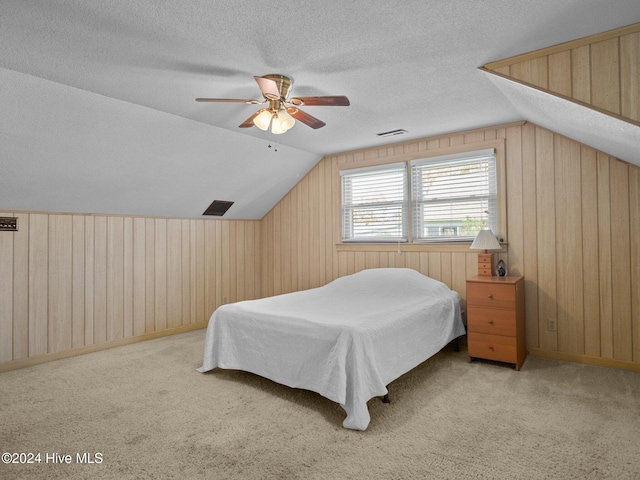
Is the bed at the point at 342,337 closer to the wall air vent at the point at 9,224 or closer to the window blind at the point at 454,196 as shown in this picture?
the window blind at the point at 454,196

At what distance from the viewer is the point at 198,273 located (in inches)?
194

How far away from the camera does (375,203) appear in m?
4.67

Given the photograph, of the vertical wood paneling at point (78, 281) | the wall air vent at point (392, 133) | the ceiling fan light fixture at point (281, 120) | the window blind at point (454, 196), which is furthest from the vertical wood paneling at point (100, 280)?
the window blind at point (454, 196)

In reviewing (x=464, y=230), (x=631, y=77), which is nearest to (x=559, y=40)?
(x=631, y=77)

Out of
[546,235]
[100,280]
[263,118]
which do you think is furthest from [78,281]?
[546,235]

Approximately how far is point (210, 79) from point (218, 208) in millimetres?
2495

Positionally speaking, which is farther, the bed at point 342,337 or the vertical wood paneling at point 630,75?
the bed at point 342,337

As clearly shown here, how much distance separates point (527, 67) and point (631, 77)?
574 mm

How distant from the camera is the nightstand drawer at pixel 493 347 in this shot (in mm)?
3229

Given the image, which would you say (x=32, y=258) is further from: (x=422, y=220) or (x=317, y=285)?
(x=422, y=220)

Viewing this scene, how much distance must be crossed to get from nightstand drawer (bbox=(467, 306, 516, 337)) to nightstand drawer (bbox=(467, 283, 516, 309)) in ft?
0.14

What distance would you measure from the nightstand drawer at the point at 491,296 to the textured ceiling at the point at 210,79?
54.2 inches

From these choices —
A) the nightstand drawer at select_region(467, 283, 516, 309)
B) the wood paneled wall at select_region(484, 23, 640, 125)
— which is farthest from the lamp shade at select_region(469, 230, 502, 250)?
the wood paneled wall at select_region(484, 23, 640, 125)

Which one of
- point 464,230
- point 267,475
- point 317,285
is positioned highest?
point 464,230
